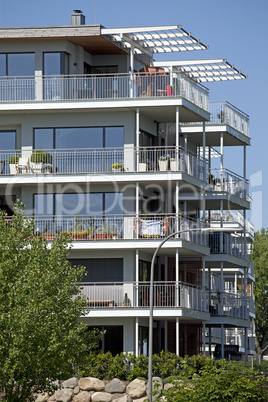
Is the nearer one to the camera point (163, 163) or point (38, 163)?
point (163, 163)

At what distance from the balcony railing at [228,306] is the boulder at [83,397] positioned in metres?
11.6

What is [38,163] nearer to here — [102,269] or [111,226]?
[111,226]

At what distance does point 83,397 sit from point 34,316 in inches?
324

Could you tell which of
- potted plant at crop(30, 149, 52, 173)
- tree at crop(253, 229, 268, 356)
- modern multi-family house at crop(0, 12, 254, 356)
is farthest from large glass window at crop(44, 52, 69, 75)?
tree at crop(253, 229, 268, 356)

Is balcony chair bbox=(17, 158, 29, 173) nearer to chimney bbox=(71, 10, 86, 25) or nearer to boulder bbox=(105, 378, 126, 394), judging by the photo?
chimney bbox=(71, 10, 86, 25)

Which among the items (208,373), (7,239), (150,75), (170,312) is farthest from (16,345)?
(150,75)

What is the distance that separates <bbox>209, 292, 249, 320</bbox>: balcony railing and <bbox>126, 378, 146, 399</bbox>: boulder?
34.9ft

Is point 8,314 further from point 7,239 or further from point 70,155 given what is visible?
point 70,155

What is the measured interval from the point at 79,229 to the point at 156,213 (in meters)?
3.77

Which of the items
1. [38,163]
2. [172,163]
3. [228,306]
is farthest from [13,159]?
[228,306]

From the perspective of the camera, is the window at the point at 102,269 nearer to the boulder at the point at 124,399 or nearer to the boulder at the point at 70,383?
the boulder at the point at 70,383

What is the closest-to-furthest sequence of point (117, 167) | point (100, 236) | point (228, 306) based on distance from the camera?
1. point (100, 236)
2. point (117, 167)
3. point (228, 306)

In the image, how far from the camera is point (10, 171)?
46.9 m

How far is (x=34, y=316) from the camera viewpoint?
33.6m
